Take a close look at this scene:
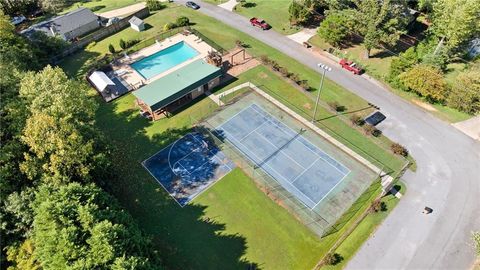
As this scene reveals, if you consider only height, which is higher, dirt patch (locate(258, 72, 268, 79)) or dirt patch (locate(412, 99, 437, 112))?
dirt patch (locate(258, 72, 268, 79))

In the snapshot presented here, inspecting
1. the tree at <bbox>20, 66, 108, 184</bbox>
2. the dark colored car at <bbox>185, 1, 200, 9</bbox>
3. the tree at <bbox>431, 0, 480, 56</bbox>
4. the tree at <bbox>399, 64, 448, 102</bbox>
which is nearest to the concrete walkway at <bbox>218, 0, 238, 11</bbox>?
the dark colored car at <bbox>185, 1, 200, 9</bbox>

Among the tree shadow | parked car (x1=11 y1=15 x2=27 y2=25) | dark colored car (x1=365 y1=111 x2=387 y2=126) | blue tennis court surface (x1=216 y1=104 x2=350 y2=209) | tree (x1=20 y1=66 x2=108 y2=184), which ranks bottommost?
the tree shadow

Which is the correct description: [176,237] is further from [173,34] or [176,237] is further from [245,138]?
[173,34]

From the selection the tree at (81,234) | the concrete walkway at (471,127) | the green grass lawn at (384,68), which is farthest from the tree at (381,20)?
the tree at (81,234)

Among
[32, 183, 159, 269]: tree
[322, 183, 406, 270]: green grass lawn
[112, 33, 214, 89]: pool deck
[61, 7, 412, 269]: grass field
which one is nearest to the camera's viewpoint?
[32, 183, 159, 269]: tree

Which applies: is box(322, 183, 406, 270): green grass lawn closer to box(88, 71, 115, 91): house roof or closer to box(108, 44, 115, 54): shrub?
box(88, 71, 115, 91): house roof

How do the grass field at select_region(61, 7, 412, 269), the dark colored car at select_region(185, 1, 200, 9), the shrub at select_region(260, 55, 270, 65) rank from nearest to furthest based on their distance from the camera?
1. the grass field at select_region(61, 7, 412, 269)
2. the shrub at select_region(260, 55, 270, 65)
3. the dark colored car at select_region(185, 1, 200, 9)
